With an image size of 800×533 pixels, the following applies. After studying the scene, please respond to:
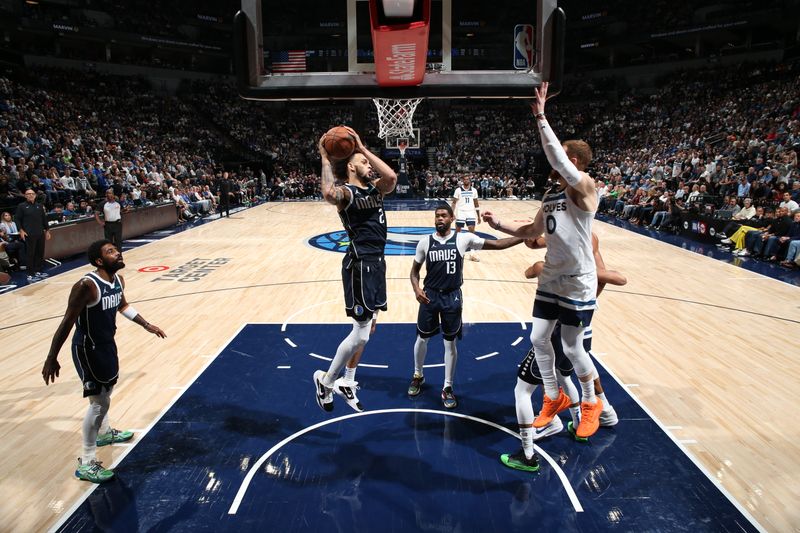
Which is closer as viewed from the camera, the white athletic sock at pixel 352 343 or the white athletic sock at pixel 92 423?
the white athletic sock at pixel 92 423

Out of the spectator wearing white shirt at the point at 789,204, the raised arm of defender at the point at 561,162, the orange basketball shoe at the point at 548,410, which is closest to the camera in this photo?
the raised arm of defender at the point at 561,162

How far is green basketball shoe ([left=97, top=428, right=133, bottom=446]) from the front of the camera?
4344 millimetres

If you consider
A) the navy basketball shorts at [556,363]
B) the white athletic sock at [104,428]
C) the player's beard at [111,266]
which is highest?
the player's beard at [111,266]

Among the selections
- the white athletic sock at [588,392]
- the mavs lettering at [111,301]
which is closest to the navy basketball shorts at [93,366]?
the mavs lettering at [111,301]

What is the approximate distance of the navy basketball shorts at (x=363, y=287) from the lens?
422cm

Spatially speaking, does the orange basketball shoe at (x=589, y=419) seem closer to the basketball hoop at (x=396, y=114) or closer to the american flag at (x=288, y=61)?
the american flag at (x=288, y=61)

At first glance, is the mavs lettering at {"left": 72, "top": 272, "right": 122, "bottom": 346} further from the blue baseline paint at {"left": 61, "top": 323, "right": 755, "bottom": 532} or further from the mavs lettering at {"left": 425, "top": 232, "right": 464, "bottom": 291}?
the mavs lettering at {"left": 425, "top": 232, "right": 464, "bottom": 291}

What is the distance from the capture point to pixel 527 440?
3988mm

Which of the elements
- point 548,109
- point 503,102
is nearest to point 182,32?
point 503,102

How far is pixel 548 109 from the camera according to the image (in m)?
37.0

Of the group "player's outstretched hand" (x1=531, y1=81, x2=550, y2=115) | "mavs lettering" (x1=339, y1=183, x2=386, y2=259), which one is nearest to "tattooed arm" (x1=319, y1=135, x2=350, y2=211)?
"mavs lettering" (x1=339, y1=183, x2=386, y2=259)

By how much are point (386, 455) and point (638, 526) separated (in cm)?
183

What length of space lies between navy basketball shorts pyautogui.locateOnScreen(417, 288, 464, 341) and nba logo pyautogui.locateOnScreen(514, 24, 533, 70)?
3.92 m

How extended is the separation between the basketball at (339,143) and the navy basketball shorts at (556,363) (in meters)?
2.12
